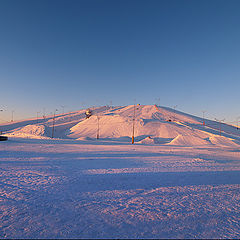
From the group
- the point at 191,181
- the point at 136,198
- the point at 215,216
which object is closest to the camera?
the point at 215,216

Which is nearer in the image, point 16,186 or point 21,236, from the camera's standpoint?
point 21,236

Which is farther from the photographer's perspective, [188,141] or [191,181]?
[188,141]

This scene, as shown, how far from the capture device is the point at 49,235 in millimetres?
3686

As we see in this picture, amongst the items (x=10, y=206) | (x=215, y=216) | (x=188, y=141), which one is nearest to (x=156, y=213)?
(x=215, y=216)

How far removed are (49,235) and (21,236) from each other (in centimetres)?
62

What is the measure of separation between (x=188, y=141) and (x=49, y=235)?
55077mm

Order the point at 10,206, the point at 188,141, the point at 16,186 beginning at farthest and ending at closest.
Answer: the point at 188,141
the point at 16,186
the point at 10,206

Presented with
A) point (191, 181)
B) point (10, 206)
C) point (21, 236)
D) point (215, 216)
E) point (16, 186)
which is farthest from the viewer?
point (191, 181)

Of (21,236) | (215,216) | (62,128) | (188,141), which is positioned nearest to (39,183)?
(21,236)

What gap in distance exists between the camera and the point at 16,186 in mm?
6984

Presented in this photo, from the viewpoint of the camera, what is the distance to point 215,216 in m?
4.75

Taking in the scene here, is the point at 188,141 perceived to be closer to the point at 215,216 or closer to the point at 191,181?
the point at 191,181

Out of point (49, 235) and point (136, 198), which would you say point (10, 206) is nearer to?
point (49, 235)

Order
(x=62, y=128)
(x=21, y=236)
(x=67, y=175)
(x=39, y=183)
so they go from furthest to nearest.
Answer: (x=62, y=128) → (x=67, y=175) → (x=39, y=183) → (x=21, y=236)
